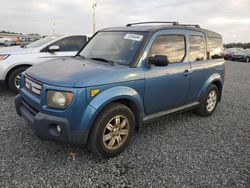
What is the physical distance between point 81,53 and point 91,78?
1.62 meters

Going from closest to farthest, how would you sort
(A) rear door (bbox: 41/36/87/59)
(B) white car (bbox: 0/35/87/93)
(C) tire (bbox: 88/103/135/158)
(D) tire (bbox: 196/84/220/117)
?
(C) tire (bbox: 88/103/135/158)
(D) tire (bbox: 196/84/220/117)
(B) white car (bbox: 0/35/87/93)
(A) rear door (bbox: 41/36/87/59)

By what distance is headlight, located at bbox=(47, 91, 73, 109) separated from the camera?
2.85m

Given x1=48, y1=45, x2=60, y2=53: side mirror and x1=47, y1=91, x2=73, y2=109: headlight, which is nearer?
x1=47, y1=91, x2=73, y2=109: headlight

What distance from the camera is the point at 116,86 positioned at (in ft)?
10.4

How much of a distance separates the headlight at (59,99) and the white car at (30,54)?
3576 millimetres

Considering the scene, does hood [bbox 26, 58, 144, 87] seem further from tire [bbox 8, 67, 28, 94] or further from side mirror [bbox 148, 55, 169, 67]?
tire [bbox 8, 67, 28, 94]

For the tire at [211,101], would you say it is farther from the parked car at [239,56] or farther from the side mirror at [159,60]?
the parked car at [239,56]

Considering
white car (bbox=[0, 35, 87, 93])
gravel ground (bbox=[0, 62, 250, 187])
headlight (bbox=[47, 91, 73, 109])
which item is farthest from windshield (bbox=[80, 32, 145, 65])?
white car (bbox=[0, 35, 87, 93])

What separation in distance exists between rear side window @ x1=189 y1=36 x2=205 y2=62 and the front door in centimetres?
19

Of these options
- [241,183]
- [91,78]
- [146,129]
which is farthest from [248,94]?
[91,78]

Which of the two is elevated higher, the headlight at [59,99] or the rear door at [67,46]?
the rear door at [67,46]

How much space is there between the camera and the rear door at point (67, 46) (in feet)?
21.1

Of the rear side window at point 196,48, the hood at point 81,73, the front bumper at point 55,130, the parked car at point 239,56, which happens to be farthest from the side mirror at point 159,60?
the parked car at point 239,56

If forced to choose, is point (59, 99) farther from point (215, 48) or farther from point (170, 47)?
point (215, 48)
